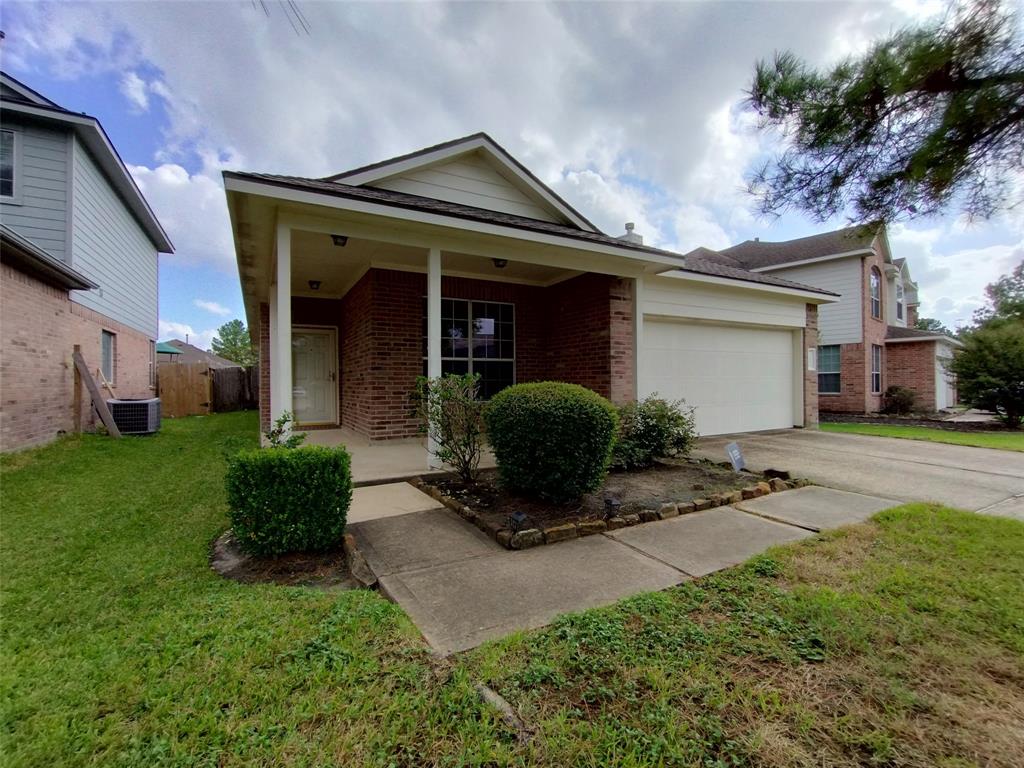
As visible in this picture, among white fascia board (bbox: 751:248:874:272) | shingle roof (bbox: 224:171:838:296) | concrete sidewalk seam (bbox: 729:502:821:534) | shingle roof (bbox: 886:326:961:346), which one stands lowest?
concrete sidewalk seam (bbox: 729:502:821:534)

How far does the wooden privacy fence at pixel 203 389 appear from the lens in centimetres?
1525

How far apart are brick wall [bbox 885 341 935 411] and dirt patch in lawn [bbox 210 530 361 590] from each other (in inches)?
826

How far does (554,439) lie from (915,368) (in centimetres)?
1973

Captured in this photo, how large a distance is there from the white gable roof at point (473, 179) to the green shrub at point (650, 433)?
3.86m

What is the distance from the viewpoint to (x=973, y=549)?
10.8ft

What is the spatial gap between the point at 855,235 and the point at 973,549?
2.46 metres

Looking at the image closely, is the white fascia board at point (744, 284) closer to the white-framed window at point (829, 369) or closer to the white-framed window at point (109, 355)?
the white-framed window at point (829, 369)

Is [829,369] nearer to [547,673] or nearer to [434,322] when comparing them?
[434,322]

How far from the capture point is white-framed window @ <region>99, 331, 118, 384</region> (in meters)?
11.2

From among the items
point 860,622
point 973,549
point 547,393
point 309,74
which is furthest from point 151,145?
point 973,549

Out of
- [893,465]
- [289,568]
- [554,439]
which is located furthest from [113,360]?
[893,465]

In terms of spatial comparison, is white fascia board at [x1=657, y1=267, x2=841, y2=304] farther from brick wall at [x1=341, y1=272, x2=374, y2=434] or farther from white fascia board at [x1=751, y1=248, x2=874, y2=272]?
white fascia board at [x1=751, y1=248, x2=874, y2=272]

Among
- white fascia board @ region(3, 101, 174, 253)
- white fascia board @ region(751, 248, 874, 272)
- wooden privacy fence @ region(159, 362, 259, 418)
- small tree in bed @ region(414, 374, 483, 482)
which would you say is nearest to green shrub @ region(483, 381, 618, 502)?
small tree in bed @ region(414, 374, 483, 482)

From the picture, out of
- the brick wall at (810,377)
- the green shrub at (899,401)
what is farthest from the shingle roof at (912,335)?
the brick wall at (810,377)
